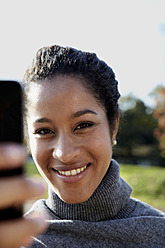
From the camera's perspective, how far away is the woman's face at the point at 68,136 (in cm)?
166

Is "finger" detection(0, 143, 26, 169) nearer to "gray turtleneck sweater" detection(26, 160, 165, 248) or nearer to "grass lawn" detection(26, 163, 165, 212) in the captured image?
"gray turtleneck sweater" detection(26, 160, 165, 248)

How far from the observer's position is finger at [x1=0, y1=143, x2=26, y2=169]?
2.50ft

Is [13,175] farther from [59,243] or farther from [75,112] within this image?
[59,243]

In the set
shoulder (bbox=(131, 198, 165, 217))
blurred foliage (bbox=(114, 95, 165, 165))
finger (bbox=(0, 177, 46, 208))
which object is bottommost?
blurred foliage (bbox=(114, 95, 165, 165))

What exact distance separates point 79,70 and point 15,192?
1.19 metres

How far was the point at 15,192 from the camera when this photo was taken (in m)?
0.77

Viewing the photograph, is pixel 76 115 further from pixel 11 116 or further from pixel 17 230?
pixel 17 230

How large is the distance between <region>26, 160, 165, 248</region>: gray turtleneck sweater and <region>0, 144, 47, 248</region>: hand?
1100 mm

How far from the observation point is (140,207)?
7.17 ft

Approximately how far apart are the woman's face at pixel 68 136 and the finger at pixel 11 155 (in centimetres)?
80

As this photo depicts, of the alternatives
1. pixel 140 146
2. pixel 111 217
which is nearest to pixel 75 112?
pixel 111 217

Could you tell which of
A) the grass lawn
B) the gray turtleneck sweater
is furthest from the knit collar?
the grass lawn

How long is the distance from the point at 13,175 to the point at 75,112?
2.97 ft

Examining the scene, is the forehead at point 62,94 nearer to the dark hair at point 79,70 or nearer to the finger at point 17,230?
the dark hair at point 79,70
